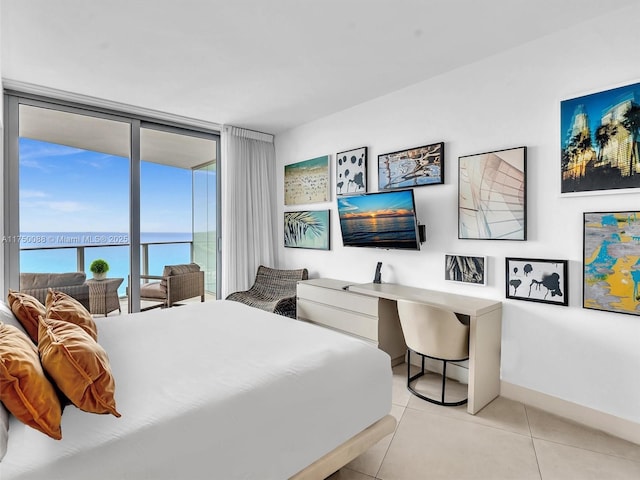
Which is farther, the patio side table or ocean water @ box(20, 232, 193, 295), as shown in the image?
the patio side table

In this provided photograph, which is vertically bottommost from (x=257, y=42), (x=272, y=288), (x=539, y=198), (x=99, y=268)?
(x=272, y=288)

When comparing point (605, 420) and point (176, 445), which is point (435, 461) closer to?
point (605, 420)

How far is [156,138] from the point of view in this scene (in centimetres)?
436

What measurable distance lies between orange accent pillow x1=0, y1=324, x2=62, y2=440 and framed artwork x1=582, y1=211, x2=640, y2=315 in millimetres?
2818

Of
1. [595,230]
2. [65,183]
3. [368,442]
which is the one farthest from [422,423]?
[65,183]

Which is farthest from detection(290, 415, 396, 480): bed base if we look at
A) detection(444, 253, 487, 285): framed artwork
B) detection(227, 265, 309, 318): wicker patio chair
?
detection(227, 265, 309, 318): wicker patio chair

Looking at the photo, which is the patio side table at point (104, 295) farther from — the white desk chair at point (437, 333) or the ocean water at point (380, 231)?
the white desk chair at point (437, 333)

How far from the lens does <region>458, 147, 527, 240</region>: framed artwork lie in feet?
8.75

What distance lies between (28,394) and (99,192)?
3336 millimetres

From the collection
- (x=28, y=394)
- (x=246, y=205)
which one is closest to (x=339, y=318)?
(x=246, y=205)

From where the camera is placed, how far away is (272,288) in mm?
4539

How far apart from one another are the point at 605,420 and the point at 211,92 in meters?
4.02

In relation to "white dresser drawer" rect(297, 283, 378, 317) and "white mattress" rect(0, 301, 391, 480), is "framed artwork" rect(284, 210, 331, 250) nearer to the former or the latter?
"white dresser drawer" rect(297, 283, 378, 317)

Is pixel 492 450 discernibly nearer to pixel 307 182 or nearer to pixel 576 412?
pixel 576 412
